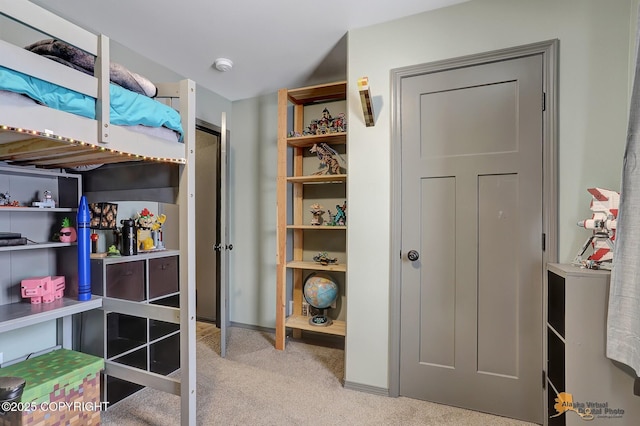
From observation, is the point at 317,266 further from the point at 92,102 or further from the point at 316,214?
the point at 92,102

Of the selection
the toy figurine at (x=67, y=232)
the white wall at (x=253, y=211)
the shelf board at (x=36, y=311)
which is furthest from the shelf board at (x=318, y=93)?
the shelf board at (x=36, y=311)

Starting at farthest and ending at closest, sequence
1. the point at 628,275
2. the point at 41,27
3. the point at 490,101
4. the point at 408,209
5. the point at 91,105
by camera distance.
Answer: the point at 408,209
the point at 490,101
the point at 628,275
the point at 91,105
the point at 41,27

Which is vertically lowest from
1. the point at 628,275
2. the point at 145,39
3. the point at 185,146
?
the point at 628,275

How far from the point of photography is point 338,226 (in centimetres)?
252

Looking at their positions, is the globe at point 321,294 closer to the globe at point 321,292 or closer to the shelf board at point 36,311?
the globe at point 321,292

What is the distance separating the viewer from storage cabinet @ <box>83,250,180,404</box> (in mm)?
1830

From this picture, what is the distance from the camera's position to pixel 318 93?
2.67 m

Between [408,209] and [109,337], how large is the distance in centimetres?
203

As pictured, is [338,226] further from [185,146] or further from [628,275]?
[628,275]

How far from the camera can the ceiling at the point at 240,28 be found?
183 centimetres

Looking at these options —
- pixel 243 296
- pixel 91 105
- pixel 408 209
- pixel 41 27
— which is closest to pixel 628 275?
pixel 408 209

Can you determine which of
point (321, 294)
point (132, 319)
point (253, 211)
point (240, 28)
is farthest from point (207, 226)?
point (240, 28)

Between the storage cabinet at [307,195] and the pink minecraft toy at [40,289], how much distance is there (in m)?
1.49

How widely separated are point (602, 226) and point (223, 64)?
2.68m
